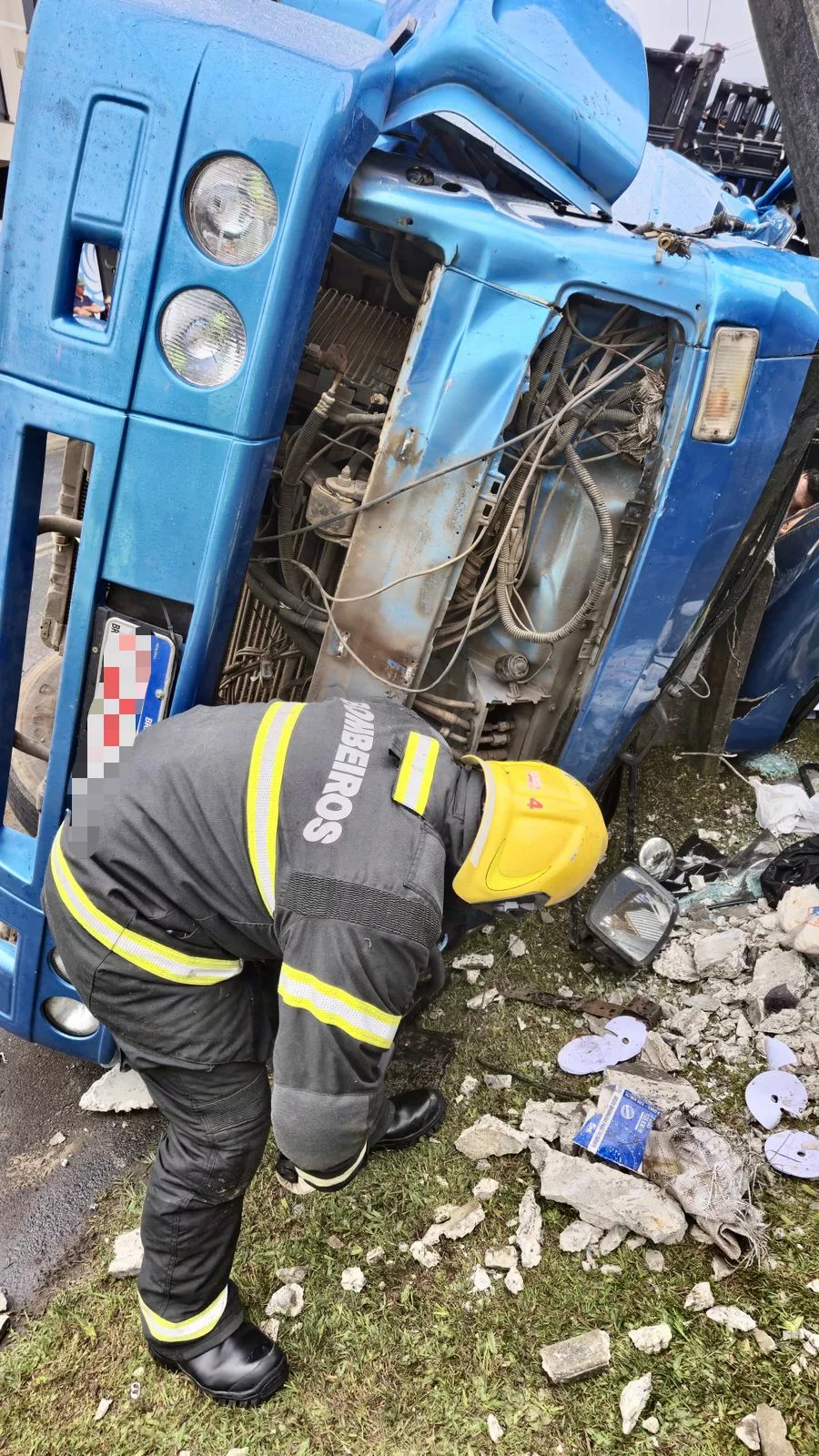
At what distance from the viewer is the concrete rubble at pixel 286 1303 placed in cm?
208

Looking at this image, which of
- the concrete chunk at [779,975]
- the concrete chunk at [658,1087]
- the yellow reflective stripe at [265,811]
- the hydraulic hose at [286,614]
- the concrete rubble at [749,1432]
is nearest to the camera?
the yellow reflective stripe at [265,811]

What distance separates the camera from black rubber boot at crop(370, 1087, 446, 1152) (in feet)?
7.84

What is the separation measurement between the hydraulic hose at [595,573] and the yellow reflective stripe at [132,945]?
3.80ft

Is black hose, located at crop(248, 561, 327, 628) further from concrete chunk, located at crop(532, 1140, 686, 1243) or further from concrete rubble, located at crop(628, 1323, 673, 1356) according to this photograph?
concrete rubble, located at crop(628, 1323, 673, 1356)

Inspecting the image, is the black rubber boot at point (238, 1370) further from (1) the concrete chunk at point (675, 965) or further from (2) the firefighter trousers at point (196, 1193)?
(1) the concrete chunk at point (675, 965)

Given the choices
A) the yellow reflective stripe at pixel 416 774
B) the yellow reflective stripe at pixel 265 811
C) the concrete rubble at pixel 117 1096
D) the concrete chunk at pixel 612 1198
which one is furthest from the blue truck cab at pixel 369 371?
the concrete chunk at pixel 612 1198

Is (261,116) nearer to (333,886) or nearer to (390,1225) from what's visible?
(333,886)

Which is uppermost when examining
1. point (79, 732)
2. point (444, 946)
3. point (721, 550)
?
point (721, 550)

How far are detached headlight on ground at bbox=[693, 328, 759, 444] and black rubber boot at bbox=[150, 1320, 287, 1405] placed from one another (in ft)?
7.66

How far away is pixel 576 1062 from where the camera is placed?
264 centimetres

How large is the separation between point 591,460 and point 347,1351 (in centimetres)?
219

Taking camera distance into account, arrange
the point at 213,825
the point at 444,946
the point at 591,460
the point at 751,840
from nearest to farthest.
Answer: the point at 213,825, the point at 591,460, the point at 444,946, the point at 751,840

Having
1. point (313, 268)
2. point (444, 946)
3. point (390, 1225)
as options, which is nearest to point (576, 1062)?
point (444, 946)

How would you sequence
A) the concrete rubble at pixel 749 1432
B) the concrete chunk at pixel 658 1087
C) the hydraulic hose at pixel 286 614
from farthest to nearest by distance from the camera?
the concrete chunk at pixel 658 1087 → the hydraulic hose at pixel 286 614 → the concrete rubble at pixel 749 1432
